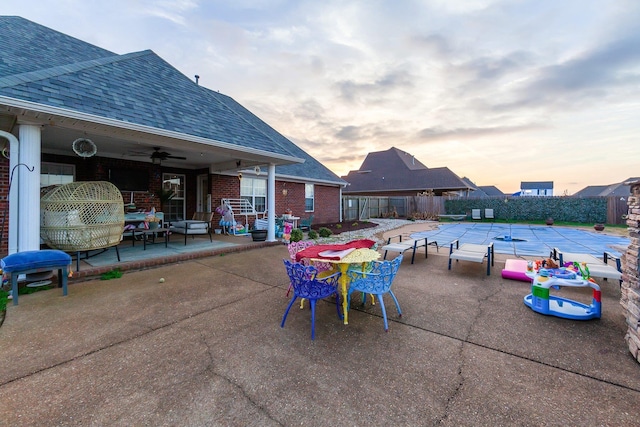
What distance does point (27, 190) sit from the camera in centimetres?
429

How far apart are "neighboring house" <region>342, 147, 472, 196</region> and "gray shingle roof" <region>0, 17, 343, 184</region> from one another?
1926 cm

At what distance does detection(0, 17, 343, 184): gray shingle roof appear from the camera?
4.67 metres

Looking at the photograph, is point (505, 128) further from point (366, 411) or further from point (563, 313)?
point (366, 411)

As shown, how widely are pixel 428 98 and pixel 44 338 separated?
12847 mm

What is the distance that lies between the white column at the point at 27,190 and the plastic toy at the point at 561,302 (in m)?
7.99

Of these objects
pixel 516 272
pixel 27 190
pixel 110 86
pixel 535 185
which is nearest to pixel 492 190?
pixel 535 185

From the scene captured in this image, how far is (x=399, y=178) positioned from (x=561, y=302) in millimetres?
24867

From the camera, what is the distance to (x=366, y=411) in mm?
1828

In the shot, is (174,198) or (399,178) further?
(399,178)

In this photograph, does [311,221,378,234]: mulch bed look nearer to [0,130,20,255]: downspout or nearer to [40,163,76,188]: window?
[40,163,76,188]: window

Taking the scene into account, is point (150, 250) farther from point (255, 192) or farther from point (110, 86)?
point (255, 192)

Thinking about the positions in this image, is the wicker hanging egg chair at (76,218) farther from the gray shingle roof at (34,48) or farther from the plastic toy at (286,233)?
the plastic toy at (286,233)

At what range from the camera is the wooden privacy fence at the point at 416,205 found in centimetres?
1733

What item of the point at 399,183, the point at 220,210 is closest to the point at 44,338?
the point at 220,210
